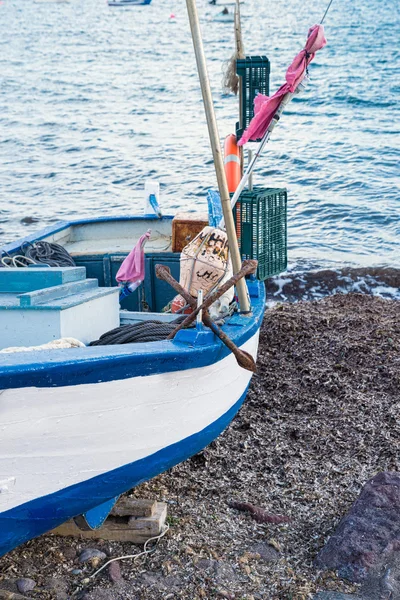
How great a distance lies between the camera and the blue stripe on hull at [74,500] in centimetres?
385

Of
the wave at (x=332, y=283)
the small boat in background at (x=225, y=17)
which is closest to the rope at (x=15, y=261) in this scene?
the wave at (x=332, y=283)

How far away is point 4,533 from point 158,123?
79.9 feet

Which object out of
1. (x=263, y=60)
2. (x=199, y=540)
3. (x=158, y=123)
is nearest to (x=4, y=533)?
(x=199, y=540)

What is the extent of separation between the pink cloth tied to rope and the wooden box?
3.92ft

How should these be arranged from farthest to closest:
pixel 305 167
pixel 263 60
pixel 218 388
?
pixel 305 167
pixel 263 60
pixel 218 388

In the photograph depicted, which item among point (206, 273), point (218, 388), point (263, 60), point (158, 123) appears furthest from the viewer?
point (158, 123)

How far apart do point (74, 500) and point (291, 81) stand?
2.93m

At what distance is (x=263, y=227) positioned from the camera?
608 centimetres

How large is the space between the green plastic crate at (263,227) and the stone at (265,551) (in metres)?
2.22

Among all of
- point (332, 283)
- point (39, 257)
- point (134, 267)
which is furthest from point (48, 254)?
point (332, 283)

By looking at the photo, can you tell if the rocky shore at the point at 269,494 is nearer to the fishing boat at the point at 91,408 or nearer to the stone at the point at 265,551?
the stone at the point at 265,551

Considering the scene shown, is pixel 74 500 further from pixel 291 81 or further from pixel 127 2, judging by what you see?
pixel 127 2

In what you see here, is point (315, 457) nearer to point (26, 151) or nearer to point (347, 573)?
point (347, 573)

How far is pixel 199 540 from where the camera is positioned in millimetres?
4523
